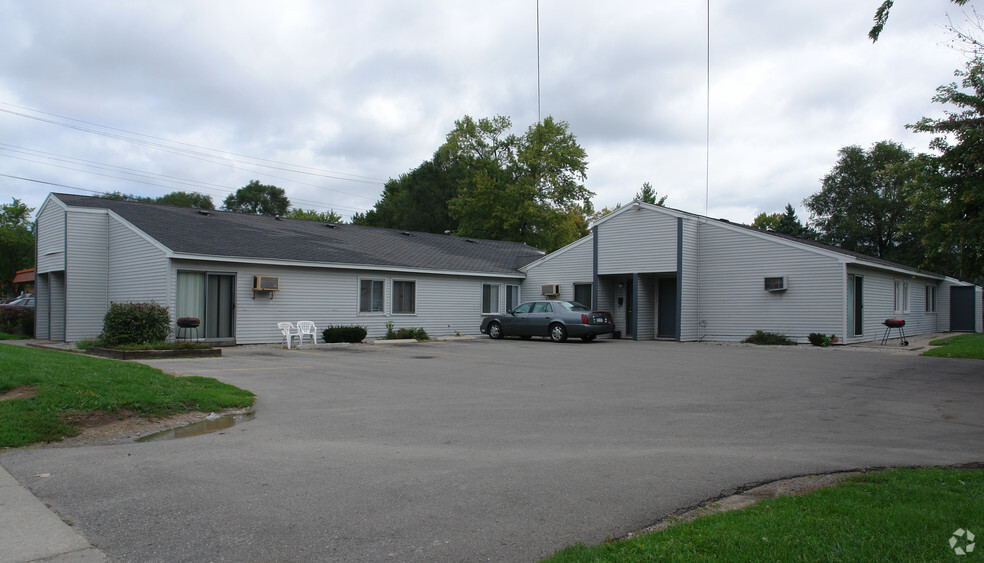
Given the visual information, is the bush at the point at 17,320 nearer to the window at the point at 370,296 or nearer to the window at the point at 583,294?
the window at the point at 370,296

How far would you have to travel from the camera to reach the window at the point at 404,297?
79.7 feet

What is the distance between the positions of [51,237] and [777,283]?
25.1 m

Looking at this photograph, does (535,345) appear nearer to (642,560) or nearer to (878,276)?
(878,276)

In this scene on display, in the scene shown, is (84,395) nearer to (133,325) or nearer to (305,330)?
(133,325)

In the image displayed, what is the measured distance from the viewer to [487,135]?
52.9m

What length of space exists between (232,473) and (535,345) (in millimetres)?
16080

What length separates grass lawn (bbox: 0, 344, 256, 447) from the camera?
7016 millimetres

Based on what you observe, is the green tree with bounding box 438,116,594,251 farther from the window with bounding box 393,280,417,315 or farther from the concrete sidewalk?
the concrete sidewalk

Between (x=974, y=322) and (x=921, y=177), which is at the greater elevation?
(x=921, y=177)

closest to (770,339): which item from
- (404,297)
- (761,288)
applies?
(761,288)

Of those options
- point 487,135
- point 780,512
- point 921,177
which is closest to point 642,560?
point 780,512

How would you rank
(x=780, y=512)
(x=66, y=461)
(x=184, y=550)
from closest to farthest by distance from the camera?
(x=184, y=550), (x=780, y=512), (x=66, y=461)

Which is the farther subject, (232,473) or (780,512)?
(232,473)

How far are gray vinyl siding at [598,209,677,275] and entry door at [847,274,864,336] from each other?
18.9 feet
